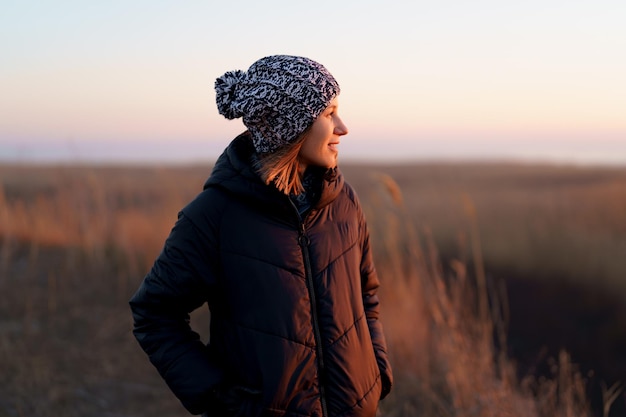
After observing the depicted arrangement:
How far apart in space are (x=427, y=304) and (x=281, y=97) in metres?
3.44

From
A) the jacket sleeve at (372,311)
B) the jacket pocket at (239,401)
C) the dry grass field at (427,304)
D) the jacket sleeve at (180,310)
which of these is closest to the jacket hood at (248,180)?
the jacket sleeve at (180,310)

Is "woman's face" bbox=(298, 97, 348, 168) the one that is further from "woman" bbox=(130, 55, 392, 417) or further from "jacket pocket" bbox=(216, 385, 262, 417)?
"jacket pocket" bbox=(216, 385, 262, 417)

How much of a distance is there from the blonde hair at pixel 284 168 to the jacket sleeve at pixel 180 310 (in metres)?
0.22

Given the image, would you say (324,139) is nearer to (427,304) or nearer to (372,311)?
(372,311)

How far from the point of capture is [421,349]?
4.34m

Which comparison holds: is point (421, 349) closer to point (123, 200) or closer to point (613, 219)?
point (613, 219)

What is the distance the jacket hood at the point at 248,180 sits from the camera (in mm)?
1705

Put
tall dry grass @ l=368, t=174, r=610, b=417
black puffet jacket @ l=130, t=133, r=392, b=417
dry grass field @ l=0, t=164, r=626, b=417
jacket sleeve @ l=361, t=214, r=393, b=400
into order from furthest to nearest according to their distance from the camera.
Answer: dry grass field @ l=0, t=164, r=626, b=417 → tall dry grass @ l=368, t=174, r=610, b=417 → jacket sleeve @ l=361, t=214, r=393, b=400 → black puffet jacket @ l=130, t=133, r=392, b=417

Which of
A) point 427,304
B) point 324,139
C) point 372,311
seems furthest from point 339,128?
point 427,304

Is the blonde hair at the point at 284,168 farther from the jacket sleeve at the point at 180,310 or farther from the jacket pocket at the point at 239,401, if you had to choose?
the jacket pocket at the point at 239,401

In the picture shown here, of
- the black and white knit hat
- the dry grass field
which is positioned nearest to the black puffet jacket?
the black and white knit hat

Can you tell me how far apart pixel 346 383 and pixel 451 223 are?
6.72 metres

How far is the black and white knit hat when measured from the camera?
67.6 inches

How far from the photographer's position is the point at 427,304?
4.88m
